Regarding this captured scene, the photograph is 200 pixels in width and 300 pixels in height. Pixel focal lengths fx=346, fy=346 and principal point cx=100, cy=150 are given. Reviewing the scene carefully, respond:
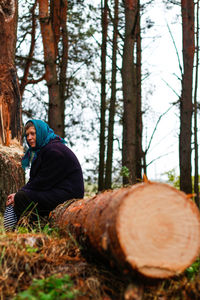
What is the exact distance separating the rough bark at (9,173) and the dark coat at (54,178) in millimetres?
1456

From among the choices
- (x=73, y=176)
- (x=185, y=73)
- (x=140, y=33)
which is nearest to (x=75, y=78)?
(x=140, y=33)

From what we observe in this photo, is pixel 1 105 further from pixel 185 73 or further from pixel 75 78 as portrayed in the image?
pixel 75 78

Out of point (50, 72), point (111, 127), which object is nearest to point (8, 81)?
point (50, 72)

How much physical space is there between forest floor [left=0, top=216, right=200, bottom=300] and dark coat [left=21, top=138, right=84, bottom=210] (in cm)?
125

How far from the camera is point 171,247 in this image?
2109 mm

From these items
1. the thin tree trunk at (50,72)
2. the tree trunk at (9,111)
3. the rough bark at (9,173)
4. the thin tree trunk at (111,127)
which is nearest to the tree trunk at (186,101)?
the thin tree trunk at (111,127)

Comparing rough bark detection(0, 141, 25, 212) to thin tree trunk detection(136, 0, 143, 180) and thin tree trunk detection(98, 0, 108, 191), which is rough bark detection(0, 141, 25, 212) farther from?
thin tree trunk detection(98, 0, 108, 191)

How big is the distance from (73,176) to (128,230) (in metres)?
2.17

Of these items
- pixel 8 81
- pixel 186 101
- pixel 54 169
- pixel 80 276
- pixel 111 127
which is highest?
pixel 8 81

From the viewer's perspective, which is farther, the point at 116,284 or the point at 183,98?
the point at 183,98

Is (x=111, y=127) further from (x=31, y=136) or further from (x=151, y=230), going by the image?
(x=151, y=230)

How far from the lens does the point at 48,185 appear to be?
3.98 m

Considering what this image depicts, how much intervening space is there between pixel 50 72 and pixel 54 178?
4.87 metres

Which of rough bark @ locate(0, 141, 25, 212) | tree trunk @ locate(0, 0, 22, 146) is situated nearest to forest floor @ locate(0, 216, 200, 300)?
rough bark @ locate(0, 141, 25, 212)
